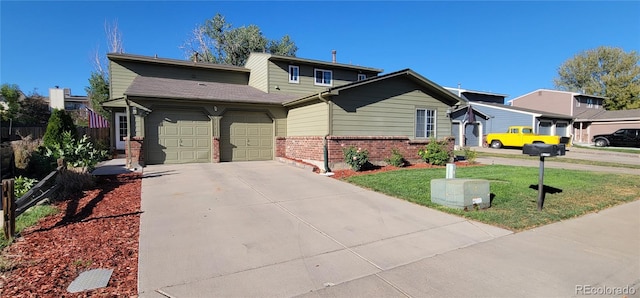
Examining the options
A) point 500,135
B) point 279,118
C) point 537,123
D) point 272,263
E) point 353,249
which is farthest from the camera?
point 537,123

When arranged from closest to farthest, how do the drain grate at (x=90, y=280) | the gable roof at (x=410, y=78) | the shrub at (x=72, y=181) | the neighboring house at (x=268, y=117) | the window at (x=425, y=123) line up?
1. the drain grate at (x=90, y=280)
2. the shrub at (x=72, y=181)
3. the gable roof at (x=410, y=78)
4. the neighboring house at (x=268, y=117)
5. the window at (x=425, y=123)

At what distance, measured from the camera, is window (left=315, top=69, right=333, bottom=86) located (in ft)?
60.9

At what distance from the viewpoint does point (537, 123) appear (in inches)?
1067

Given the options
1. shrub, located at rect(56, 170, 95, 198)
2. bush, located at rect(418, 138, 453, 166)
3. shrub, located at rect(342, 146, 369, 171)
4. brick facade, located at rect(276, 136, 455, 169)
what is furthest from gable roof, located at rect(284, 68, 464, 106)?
shrub, located at rect(56, 170, 95, 198)

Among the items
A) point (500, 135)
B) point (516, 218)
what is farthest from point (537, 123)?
point (516, 218)

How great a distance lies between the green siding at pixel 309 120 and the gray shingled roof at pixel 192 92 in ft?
3.95

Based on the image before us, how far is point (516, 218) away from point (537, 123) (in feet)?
87.6

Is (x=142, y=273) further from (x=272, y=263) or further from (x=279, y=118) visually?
(x=279, y=118)

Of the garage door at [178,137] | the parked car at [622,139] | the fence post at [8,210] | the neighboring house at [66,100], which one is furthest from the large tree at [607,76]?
the neighboring house at [66,100]

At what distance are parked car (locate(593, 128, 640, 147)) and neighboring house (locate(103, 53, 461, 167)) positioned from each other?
2277 cm

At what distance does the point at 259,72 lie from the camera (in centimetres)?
1833

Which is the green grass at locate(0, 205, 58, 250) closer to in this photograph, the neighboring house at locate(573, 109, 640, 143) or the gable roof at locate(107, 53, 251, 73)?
the gable roof at locate(107, 53, 251, 73)

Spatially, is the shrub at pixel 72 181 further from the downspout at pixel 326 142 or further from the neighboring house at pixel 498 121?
the neighboring house at pixel 498 121

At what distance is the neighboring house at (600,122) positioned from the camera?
30.4 m
